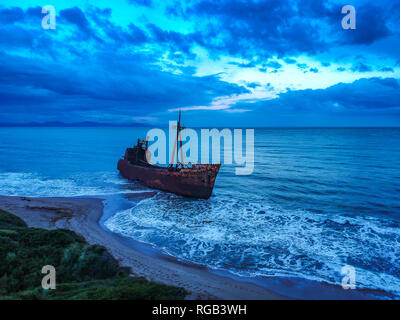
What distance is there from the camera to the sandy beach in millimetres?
9922

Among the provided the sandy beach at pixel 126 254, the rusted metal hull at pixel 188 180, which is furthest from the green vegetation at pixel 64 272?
the rusted metal hull at pixel 188 180

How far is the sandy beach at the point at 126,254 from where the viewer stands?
992 cm

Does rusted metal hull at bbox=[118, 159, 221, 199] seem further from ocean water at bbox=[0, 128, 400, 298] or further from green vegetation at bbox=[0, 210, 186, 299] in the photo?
green vegetation at bbox=[0, 210, 186, 299]

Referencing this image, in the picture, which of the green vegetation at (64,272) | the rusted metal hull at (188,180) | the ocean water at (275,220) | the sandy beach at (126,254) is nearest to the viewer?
the green vegetation at (64,272)

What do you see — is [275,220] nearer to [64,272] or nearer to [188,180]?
[188,180]

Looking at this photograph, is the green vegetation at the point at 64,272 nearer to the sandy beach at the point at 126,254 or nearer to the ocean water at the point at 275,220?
the sandy beach at the point at 126,254

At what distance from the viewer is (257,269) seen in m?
12.3

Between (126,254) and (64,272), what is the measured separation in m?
3.94

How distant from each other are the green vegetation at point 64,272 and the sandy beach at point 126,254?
1216 mm
